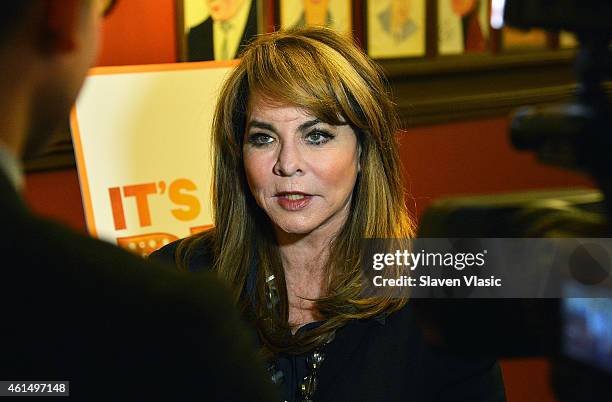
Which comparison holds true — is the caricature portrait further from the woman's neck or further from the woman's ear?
the woman's ear

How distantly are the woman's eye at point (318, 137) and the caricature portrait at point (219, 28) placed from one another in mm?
578

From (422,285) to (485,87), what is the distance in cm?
117

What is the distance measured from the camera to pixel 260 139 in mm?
1657

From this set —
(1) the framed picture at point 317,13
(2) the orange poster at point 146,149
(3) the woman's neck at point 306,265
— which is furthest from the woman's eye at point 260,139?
(1) the framed picture at point 317,13

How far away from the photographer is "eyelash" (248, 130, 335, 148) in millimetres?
1628

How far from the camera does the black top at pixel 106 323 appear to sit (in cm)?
41

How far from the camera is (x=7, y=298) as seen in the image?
414 millimetres

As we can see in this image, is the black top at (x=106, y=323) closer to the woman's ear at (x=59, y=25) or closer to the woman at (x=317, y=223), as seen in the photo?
the woman's ear at (x=59, y=25)

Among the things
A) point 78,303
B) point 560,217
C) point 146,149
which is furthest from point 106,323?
point 146,149

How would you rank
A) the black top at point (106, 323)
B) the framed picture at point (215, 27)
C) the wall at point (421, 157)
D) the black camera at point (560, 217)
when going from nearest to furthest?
the black top at point (106, 323) < the black camera at point (560, 217) < the wall at point (421, 157) < the framed picture at point (215, 27)

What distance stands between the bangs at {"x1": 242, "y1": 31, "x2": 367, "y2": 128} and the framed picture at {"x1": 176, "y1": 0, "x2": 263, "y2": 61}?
52cm

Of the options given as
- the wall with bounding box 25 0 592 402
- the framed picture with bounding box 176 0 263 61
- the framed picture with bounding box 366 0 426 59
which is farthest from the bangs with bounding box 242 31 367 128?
the framed picture with bounding box 366 0 426 59

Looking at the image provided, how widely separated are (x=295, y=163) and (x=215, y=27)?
65cm

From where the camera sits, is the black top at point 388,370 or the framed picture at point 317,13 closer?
the black top at point 388,370
